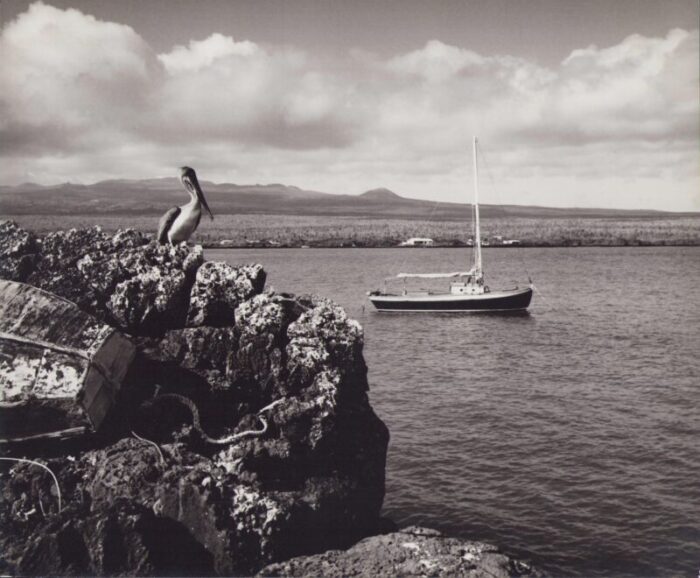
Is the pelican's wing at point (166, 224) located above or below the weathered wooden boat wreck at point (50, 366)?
above

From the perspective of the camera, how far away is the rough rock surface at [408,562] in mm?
7742

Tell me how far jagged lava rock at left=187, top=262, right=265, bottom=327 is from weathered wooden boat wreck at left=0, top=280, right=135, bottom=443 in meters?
1.63

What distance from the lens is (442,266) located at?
88.3 meters

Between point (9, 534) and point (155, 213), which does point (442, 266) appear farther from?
point (9, 534)

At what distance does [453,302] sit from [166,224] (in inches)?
1518

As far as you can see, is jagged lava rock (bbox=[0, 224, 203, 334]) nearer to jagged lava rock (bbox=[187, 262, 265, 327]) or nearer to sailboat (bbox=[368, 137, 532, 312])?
jagged lava rock (bbox=[187, 262, 265, 327])

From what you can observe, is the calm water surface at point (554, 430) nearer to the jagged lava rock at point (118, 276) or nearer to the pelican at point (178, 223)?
the jagged lava rock at point (118, 276)

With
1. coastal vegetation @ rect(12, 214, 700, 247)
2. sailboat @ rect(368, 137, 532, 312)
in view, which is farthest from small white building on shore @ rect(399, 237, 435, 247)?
sailboat @ rect(368, 137, 532, 312)

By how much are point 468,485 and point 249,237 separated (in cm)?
11171

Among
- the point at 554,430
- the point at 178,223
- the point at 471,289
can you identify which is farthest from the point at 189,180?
the point at 471,289

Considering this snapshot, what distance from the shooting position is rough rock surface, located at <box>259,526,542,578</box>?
774 centimetres

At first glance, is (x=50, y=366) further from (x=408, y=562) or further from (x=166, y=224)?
(x=408, y=562)

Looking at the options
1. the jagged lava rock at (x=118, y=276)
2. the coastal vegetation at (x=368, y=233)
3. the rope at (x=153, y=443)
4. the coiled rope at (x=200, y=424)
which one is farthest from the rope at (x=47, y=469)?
the coastal vegetation at (x=368, y=233)

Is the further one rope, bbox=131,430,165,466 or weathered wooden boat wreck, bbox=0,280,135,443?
rope, bbox=131,430,165,466
